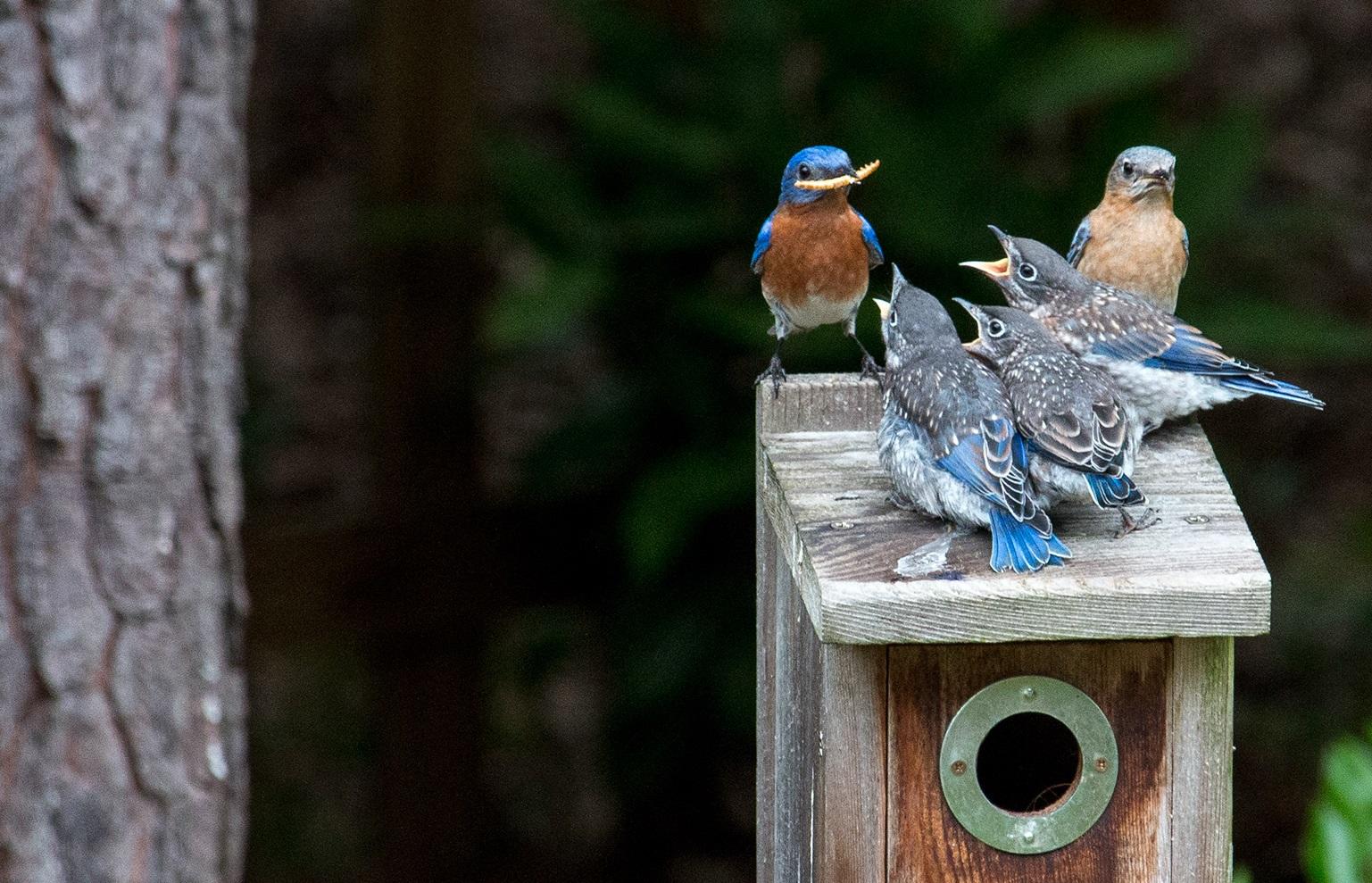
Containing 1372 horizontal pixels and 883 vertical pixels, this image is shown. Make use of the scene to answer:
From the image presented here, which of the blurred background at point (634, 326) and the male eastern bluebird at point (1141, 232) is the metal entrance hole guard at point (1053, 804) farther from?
the blurred background at point (634, 326)

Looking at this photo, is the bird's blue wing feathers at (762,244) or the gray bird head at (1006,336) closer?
the gray bird head at (1006,336)

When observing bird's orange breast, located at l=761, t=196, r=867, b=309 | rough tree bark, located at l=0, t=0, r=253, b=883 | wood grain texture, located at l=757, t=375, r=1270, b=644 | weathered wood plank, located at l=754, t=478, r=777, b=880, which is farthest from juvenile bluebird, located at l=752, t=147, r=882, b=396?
rough tree bark, located at l=0, t=0, r=253, b=883

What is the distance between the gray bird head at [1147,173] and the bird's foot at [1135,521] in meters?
0.76

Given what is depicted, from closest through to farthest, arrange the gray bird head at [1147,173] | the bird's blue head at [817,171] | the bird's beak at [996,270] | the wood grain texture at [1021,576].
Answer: the wood grain texture at [1021,576], the bird's beak at [996,270], the bird's blue head at [817,171], the gray bird head at [1147,173]

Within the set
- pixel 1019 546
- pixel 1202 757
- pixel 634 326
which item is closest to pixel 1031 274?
pixel 1019 546

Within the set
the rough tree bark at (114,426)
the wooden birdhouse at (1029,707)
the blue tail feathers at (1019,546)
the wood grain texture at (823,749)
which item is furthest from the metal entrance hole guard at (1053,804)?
the rough tree bark at (114,426)

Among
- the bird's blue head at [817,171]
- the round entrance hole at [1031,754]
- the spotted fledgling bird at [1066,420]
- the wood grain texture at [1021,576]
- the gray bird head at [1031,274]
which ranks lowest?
the round entrance hole at [1031,754]

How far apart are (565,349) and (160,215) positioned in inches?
186

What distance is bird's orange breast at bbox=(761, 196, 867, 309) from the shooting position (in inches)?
118

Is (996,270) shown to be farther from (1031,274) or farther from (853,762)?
(853,762)

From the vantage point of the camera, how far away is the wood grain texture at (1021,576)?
2.14 m

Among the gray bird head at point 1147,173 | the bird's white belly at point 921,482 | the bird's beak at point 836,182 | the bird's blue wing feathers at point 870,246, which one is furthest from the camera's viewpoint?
the bird's blue wing feathers at point 870,246

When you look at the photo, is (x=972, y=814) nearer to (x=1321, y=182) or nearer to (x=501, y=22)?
(x=1321, y=182)

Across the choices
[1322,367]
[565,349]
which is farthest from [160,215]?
[1322,367]
